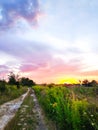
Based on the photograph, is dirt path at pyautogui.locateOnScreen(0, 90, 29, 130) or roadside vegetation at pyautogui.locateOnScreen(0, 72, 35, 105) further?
roadside vegetation at pyautogui.locateOnScreen(0, 72, 35, 105)

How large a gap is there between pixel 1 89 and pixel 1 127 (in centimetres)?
2919

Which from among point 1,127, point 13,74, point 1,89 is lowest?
point 1,127

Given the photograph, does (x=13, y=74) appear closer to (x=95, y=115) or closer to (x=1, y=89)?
(x=1, y=89)

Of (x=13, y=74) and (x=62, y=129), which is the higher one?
(x=13, y=74)

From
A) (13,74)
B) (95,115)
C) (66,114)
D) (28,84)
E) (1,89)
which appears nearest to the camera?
(95,115)

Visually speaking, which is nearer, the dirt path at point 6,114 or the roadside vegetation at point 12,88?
the dirt path at point 6,114

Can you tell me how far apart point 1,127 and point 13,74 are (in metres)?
78.1

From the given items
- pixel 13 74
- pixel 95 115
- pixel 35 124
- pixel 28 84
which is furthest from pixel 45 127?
pixel 28 84

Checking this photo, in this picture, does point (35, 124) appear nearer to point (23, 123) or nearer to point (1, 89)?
point (23, 123)

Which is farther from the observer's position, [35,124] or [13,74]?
[13,74]

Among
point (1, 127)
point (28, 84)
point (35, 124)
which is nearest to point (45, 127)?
point (35, 124)

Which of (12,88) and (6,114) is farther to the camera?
(12,88)

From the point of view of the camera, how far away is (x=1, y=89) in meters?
43.8

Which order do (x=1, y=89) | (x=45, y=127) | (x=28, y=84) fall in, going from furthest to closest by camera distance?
(x=28, y=84), (x=1, y=89), (x=45, y=127)
